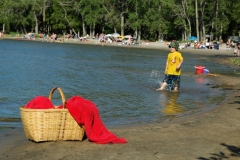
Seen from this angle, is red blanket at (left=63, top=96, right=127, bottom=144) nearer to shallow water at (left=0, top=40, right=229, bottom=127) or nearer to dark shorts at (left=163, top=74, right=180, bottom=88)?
shallow water at (left=0, top=40, right=229, bottom=127)

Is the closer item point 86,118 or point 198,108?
point 86,118

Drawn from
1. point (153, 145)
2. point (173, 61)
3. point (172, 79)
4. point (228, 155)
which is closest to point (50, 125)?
point (153, 145)

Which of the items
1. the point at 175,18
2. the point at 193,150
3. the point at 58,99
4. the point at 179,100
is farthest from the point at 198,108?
the point at 175,18

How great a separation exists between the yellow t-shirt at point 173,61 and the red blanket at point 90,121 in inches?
300

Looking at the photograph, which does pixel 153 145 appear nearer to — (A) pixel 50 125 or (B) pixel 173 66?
(A) pixel 50 125

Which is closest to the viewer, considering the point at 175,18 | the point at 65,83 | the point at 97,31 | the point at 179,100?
the point at 179,100

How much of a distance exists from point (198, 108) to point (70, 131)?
20.0ft

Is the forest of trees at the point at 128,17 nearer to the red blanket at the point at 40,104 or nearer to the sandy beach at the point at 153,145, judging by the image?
the sandy beach at the point at 153,145

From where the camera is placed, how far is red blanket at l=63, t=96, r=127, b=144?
759 cm

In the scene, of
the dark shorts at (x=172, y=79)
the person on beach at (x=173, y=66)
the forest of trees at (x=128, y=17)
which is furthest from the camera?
the forest of trees at (x=128, y=17)

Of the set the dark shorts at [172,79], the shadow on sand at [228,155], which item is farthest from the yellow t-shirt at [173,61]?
the shadow on sand at [228,155]

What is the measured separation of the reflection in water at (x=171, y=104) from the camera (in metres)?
12.3

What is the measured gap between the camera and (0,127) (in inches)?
381

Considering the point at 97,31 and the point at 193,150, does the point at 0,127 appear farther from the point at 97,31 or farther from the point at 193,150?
the point at 97,31
